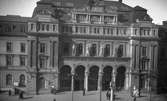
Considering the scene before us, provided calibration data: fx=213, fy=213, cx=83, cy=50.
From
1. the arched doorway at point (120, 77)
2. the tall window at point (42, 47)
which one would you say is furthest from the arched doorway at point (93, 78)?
the tall window at point (42, 47)

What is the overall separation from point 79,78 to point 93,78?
2.54 meters

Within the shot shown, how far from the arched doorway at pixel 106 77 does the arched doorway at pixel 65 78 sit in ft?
20.3

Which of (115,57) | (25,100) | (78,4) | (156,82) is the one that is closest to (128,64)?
(115,57)

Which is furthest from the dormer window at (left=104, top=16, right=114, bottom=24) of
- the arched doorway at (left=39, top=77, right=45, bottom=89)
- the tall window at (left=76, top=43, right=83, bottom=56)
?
the arched doorway at (left=39, top=77, right=45, bottom=89)

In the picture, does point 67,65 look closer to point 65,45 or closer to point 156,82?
point 65,45

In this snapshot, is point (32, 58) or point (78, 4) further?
point (78, 4)

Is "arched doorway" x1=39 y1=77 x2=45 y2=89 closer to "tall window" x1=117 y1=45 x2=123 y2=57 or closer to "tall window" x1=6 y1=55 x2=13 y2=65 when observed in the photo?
"tall window" x1=6 y1=55 x2=13 y2=65

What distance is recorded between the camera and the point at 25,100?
30.1 metres

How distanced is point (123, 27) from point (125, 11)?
4.01 meters

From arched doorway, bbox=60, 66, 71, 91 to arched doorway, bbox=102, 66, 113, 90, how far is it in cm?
618

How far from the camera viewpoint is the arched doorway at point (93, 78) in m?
37.6

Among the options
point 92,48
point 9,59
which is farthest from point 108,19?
point 9,59

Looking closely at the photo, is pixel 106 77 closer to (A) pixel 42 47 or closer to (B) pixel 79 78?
(B) pixel 79 78

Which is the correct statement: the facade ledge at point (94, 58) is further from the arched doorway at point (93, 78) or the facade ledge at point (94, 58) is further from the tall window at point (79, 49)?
the arched doorway at point (93, 78)
